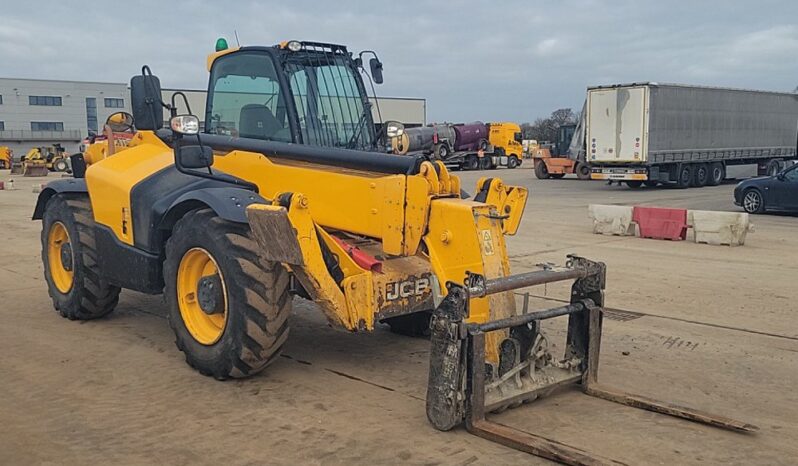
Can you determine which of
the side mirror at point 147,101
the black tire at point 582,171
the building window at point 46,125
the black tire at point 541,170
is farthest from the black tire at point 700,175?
the building window at point 46,125

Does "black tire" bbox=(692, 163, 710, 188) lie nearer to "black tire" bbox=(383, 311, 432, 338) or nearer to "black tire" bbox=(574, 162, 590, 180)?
"black tire" bbox=(574, 162, 590, 180)

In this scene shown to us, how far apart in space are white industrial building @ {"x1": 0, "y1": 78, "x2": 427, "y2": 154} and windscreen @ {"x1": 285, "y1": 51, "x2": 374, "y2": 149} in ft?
223

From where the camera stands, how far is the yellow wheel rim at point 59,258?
7.48 metres

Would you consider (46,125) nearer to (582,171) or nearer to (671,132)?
(582,171)

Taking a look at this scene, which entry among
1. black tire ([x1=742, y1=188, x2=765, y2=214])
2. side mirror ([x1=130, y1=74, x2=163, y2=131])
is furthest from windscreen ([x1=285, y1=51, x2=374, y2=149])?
black tire ([x1=742, y1=188, x2=765, y2=214])

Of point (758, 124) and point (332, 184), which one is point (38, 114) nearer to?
point (758, 124)

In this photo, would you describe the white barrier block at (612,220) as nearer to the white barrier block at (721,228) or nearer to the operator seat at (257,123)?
the white barrier block at (721,228)

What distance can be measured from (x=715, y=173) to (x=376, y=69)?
25.1 meters

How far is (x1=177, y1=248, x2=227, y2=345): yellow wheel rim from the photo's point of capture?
221 inches

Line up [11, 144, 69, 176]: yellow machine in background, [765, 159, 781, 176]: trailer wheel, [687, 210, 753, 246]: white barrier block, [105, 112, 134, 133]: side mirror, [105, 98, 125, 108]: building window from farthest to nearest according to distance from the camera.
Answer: [105, 98, 125, 108]: building window → [11, 144, 69, 176]: yellow machine in background → [765, 159, 781, 176]: trailer wheel → [687, 210, 753, 246]: white barrier block → [105, 112, 134, 133]: side mirror

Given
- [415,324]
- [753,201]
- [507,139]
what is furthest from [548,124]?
[415,324]

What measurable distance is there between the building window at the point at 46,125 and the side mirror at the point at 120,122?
83.4 meters

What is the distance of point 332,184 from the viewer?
5.37 meters

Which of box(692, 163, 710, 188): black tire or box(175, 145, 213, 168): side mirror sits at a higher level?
box(175, 145, 213, 168): side mirror
